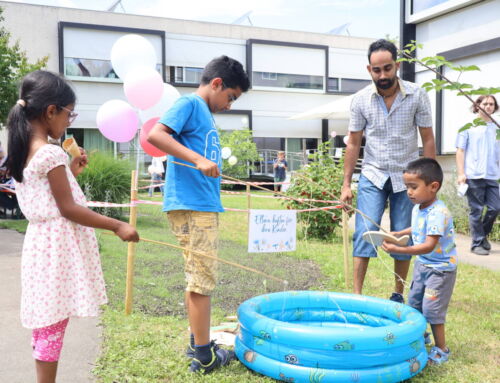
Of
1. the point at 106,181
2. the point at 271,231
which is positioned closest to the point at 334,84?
the point at 106,181

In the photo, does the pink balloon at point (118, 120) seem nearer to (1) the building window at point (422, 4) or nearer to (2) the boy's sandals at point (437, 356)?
(2) the boy's sandals at point (437, 356)

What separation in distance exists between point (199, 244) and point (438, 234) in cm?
139

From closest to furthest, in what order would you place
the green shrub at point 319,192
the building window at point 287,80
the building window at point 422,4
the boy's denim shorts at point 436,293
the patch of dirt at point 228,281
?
the boy's denim shorts at point 436,293
the patch of dirt at point 228,281
the green shrub at point 319,192
the building window at point 422,4
the building window at point 287,80

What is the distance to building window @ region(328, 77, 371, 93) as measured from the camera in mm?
26569

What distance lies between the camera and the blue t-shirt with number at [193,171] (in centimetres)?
282

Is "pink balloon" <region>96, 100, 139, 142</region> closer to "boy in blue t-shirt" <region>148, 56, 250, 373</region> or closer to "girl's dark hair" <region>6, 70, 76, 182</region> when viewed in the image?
"boy in blue t-shirt" <region>148, 56, 250, 373</region>

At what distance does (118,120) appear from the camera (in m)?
5.93

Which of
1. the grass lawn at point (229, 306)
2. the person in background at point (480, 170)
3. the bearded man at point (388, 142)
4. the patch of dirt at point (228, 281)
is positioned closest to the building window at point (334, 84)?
the grass lawn at point (229, 306)

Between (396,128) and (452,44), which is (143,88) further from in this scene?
(452,44)

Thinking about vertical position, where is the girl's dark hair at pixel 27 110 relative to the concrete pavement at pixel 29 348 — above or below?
above

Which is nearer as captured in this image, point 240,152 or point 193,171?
point 193,171

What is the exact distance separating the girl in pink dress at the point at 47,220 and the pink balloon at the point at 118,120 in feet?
12.0

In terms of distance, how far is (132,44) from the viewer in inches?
231

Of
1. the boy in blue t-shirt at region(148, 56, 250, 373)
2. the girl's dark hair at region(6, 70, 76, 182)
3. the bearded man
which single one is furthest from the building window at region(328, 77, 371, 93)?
the girl's dark hair at region(6, 70, 76, 182)
